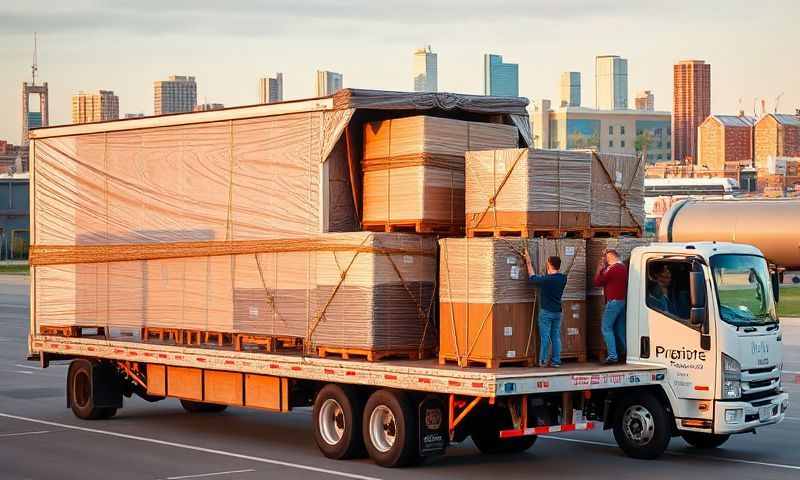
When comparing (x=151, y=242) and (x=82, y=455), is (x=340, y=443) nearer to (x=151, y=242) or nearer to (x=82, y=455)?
(x=82, y=455)

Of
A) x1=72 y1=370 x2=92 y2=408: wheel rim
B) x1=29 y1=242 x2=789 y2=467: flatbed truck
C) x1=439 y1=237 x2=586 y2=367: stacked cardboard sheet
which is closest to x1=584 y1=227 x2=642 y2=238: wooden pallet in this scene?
x1=29 y1=242 x2=789 y2=467: flatbed truck

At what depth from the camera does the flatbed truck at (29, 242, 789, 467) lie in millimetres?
13453

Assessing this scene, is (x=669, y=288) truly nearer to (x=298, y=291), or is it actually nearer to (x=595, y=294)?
A: (x=595, y=294)

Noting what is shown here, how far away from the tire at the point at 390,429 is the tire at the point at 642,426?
2.35 meters

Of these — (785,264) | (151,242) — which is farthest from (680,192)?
(151,242)

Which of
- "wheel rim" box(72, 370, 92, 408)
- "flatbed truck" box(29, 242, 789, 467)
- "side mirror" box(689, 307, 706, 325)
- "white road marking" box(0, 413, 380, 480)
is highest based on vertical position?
"side mirror" box(689, 307, 706, 325)

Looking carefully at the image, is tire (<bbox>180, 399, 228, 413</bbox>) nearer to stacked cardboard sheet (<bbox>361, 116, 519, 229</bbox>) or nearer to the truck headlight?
stacked cardboard sheet (<bbox>361, 116, 519, 229</bbox>)

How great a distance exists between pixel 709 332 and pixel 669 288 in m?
0.76

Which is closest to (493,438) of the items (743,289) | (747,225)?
(743,289)

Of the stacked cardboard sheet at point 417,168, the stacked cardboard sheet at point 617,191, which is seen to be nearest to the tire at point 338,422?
the stacked cardboard sheet at point 417,168

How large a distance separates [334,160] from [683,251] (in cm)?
406

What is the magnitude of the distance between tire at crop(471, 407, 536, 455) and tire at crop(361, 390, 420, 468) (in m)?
1.46

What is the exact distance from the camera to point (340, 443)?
47.2 ft

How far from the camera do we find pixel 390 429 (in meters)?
13.9
